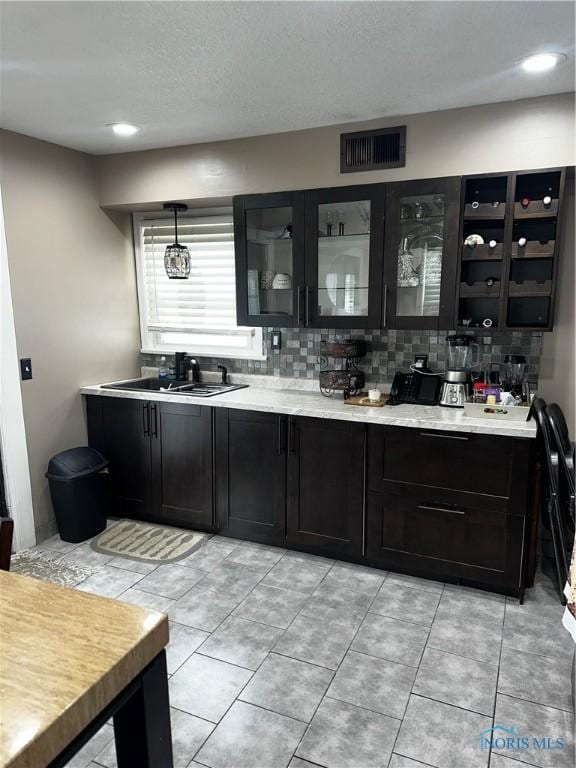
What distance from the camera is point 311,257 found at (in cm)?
313

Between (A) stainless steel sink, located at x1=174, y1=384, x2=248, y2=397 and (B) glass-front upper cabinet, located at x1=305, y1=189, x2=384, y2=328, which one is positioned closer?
(B) glass-front upper cabinet, located at x1=305, y1=189, x2=384, y2=328

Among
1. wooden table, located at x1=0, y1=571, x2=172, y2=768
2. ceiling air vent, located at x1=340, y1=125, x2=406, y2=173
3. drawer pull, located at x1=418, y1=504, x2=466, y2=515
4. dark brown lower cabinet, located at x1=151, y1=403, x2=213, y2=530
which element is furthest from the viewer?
dark brown lower cabinet, located at x1=151, y1=403, x2=213, y2=530

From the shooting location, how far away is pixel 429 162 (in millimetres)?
2795

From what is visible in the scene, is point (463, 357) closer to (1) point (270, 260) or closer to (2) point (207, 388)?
(1) point (270, 260)

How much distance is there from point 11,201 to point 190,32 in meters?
1.70

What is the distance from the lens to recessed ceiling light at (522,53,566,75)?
211 cm

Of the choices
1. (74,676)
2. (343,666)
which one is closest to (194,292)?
(343,666)

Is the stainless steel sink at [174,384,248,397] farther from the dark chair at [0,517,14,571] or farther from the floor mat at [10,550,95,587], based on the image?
the dark chair at [0,517,14,571]

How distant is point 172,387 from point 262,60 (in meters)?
A: 2.33

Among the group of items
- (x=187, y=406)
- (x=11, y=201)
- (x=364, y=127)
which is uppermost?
(x=364, y=127)

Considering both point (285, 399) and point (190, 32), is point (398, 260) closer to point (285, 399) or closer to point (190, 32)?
point (285, 399)

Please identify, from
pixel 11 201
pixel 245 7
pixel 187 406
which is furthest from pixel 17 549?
pixel 245 7

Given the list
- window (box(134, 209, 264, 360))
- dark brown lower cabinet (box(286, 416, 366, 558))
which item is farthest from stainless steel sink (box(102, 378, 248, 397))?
dark brown lower cabinet (box(286, 416, 366, 558))

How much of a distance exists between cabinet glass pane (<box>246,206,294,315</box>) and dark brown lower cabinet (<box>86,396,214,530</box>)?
2.56 feet
